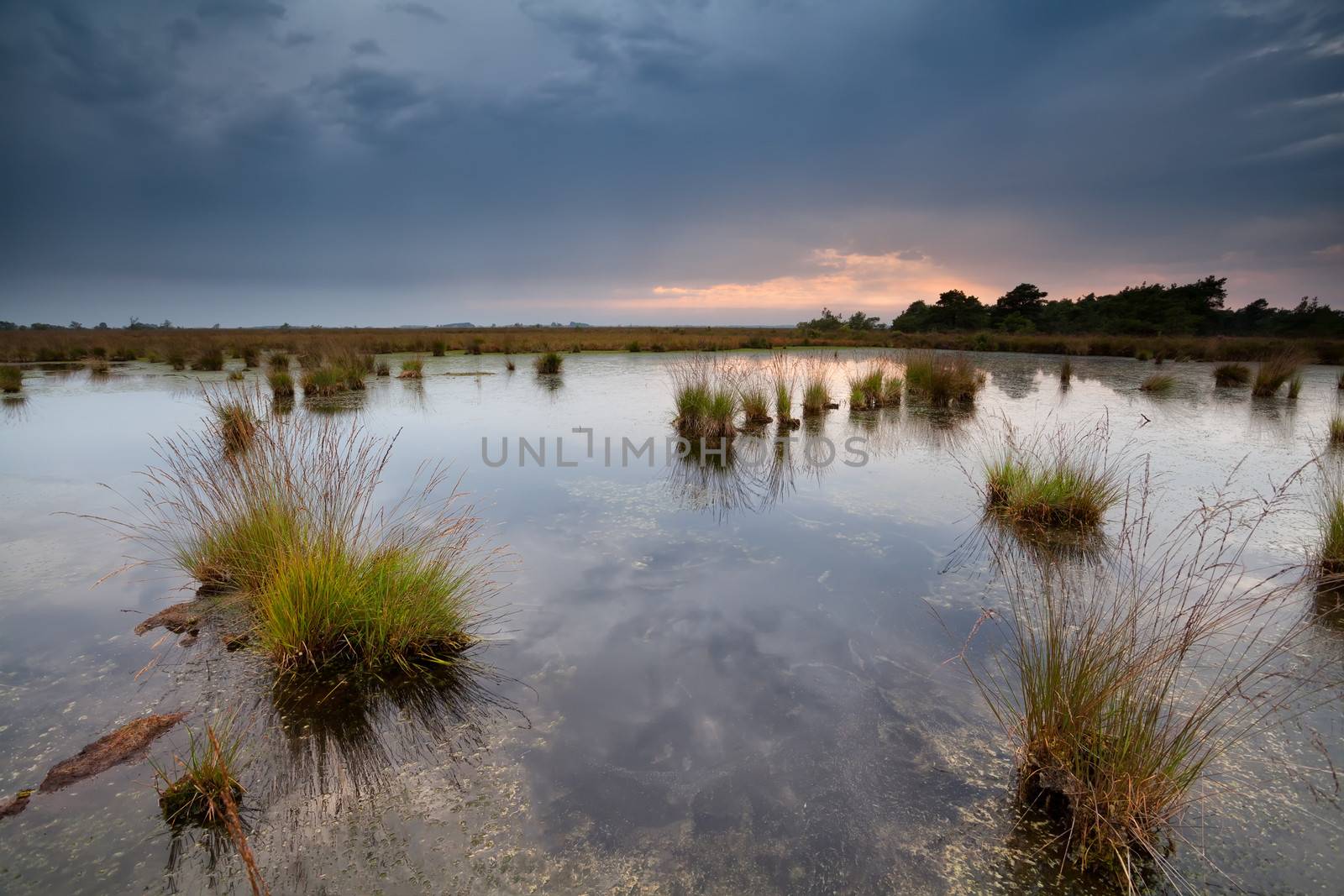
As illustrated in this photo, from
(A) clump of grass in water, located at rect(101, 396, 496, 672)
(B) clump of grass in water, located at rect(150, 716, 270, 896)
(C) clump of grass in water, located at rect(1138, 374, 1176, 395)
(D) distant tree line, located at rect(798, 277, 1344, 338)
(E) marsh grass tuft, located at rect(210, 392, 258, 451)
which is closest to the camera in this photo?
→ (B) clump of grass in water, located at rect(150, 716, 270, 896)

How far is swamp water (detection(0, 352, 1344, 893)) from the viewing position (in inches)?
66.8

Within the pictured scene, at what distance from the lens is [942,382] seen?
11109mm

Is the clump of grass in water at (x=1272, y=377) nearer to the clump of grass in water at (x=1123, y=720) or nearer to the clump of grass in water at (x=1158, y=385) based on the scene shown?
the clump of grass in water at (x=1158, y=385)

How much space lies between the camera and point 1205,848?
1720 millimetres

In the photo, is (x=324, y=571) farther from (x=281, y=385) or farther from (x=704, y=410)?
(x=281, y=385)

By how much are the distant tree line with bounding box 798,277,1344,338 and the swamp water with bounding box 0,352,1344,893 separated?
111 ft

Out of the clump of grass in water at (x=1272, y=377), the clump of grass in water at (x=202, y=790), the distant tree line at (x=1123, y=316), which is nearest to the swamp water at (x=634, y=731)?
the clump of grass in water at (x=202, y=790)

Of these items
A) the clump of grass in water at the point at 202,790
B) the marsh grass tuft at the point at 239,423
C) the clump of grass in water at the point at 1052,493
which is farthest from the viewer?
the clump of grass in water at the point at 1052,493

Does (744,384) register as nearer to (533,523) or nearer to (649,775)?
(533,523)

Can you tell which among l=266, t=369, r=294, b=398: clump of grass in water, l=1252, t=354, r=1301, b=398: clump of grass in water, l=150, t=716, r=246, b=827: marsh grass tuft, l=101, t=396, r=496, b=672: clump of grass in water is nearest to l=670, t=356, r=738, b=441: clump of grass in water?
l=101, t=396, r=496, b=672: clump of grass in water

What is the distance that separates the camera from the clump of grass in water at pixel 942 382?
1106 cm

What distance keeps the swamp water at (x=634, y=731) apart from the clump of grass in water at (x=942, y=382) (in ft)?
19.6

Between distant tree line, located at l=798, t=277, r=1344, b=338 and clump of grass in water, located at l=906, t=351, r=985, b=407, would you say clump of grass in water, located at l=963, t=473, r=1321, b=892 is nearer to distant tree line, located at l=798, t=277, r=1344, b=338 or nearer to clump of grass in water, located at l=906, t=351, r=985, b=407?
clump of grass in water, located at l=906, t=351, r=985, b=407

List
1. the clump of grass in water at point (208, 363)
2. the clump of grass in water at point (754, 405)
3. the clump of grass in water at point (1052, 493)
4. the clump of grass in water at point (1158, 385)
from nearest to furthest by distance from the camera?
the clump of grass in water at point (1052, 493) < the clump of grass in water at point (754, 405) < the clump of grass in water at point (1158, 385) < the clump of grass in water at point (208, 363)
